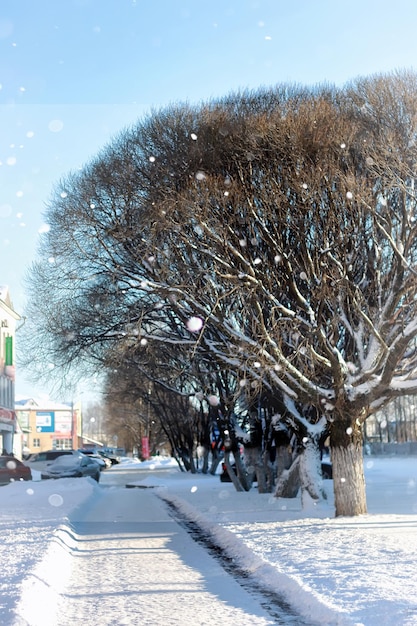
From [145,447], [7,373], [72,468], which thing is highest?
[7,373]

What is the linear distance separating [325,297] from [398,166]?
2927 millimetres

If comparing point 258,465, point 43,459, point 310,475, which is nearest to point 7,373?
point 43,459

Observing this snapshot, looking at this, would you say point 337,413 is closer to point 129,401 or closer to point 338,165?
point 338,165

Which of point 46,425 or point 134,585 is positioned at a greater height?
point 46,425

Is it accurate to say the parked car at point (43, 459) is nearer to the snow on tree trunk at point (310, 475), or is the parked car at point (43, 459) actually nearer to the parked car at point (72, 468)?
the parked car at point (72, 468)

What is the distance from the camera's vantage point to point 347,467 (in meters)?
17.5

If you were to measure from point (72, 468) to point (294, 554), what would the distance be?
30.8m

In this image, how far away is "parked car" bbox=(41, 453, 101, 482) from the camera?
40.8 meters

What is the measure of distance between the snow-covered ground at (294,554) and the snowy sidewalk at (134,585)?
58 millimetres

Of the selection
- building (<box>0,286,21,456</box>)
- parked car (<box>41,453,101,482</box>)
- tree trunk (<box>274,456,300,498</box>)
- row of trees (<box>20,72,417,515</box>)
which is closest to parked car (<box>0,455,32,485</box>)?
parked car (<box>41,453,101,482</box>)

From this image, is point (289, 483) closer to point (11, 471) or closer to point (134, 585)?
point (134, 585)

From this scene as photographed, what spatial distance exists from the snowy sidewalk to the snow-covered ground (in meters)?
0.06

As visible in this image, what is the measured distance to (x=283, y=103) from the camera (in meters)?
18.2

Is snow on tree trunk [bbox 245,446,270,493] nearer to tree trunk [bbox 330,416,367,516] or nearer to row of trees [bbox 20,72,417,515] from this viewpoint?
row of trees [bbox 20,72,417,515]
